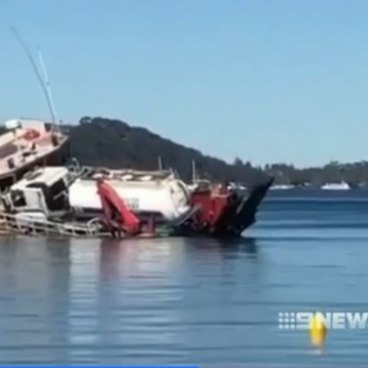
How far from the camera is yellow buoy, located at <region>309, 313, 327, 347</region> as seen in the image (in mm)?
28719

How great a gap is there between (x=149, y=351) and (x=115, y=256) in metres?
34.8

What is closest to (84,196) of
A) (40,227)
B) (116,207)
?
(40,227)

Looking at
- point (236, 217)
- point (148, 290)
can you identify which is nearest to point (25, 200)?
point (236, 217)

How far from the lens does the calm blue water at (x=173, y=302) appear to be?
1094 inches

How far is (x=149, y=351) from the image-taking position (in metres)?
28.0

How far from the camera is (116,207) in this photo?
7850 cm

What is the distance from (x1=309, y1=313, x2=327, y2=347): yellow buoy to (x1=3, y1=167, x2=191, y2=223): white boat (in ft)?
147

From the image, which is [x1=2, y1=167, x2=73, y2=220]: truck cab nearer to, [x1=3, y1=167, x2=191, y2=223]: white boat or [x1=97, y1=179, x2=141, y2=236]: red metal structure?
[x1=3, y1=167, x2=191, y2=223]: white boat

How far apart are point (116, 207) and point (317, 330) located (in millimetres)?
48123

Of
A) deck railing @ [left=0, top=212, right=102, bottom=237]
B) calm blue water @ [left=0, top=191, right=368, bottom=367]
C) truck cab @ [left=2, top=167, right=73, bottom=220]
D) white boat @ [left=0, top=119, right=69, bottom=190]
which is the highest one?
white boat @ [left=0, top=119, right=69, bottom=190]

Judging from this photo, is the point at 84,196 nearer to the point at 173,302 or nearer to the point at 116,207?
the point at 116,207

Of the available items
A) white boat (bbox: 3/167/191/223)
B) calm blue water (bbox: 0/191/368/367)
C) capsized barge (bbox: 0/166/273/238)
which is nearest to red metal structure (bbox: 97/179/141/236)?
capsized barge (bbox: 0/166/273/238)

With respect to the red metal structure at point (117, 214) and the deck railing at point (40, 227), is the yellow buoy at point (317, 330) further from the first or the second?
the deck railing at point (40, 227)

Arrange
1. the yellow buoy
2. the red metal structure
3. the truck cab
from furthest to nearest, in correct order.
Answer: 1. the truck cab
2. the red metal structure
3. the yellow buoy
